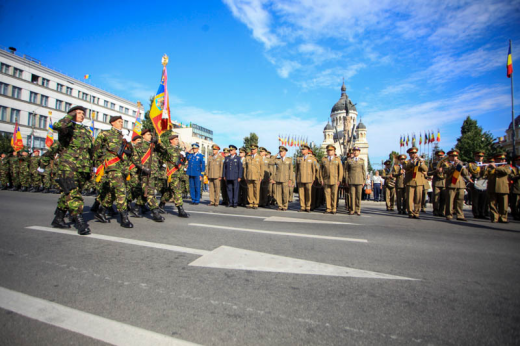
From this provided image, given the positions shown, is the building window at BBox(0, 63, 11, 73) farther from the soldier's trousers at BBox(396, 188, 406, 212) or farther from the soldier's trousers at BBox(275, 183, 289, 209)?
the soldier's trousers at BBox(396, 188, 406, 212)

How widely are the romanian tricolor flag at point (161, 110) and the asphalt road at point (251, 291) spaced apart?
468 centimetres

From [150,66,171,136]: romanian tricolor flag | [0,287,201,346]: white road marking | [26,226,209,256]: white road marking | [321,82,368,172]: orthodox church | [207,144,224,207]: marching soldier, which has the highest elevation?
[321,82,368,172]: orthodox church

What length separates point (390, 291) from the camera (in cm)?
267

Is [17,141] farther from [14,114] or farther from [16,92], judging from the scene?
[16,92]

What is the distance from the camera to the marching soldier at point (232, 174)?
1090 cm

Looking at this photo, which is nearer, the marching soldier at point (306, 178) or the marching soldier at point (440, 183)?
the marching soldier at point (440, 183)

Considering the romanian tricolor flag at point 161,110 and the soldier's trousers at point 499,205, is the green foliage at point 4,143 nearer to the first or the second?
the romanian tricolor flag at point 161,110

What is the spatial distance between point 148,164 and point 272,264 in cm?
445

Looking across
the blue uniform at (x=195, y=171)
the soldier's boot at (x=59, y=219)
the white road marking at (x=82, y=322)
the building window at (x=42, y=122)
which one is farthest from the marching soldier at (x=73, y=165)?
the building window at (x=42, y=122)

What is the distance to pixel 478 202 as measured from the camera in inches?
389

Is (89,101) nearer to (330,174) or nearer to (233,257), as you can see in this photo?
(330,174)

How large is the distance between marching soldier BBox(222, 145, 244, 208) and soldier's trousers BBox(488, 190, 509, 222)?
27.8ft

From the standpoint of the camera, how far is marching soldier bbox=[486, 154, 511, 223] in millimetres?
8336

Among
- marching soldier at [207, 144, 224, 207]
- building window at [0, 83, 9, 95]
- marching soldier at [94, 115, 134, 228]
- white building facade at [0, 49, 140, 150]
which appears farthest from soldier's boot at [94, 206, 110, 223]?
building window at [0, 83, 9, 95]
